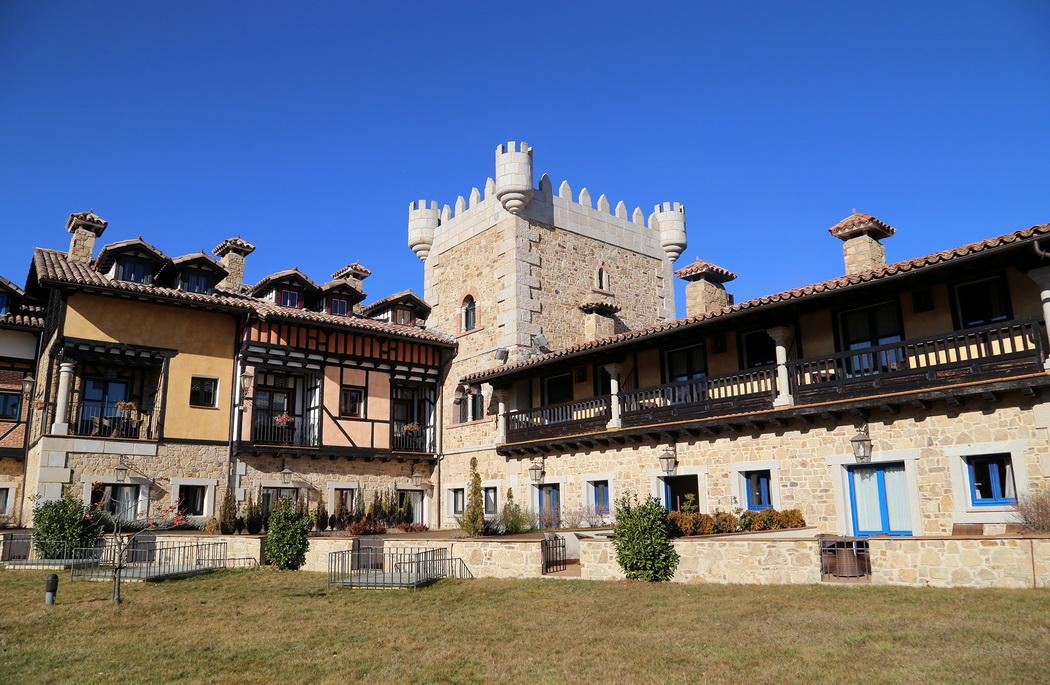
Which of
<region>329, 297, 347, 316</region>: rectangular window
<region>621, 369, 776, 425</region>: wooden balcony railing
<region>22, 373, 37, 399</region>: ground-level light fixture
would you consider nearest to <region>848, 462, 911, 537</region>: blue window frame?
<region>621, 369, 776, 425</region>: wooden balcony railing

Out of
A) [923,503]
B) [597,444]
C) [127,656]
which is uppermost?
[597,444]

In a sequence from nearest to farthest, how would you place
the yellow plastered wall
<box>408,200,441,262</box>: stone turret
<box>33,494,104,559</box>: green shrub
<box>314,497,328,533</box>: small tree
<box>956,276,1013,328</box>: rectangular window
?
<box>956,276,1013,328</box>: rectangular window → <box>33,494,104,559</box>: green shrub → the yellow plastered wall → <box>314,497,328,533</box>: small tree → <box>408,200,441,262</box>: stone turret

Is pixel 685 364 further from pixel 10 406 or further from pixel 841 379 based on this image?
pixel 10 406

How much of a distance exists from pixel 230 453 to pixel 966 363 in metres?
19.9

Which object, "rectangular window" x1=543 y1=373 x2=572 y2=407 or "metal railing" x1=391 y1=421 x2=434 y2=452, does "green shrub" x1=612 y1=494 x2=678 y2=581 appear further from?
"metal railing" x1=391 y1=421 x2=434 y2=452

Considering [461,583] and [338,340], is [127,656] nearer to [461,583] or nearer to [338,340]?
[461,583]

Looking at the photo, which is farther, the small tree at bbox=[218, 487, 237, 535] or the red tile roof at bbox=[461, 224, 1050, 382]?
the small tree at bbox=[218, 487, 237, 535]

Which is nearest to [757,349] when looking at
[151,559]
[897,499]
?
[897,499]

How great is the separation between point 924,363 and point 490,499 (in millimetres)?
14892

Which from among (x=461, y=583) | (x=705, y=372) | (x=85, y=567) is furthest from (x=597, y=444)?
(x=85, y=567)

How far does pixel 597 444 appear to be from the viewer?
22.3 metres

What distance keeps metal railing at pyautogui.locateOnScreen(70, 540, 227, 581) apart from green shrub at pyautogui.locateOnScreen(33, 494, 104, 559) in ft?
1.16

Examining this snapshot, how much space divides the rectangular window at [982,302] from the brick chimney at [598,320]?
1222 centimetres

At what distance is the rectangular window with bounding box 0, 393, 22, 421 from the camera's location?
25.0 meters
